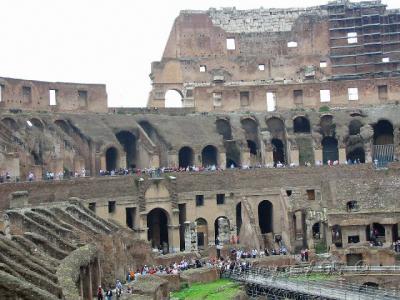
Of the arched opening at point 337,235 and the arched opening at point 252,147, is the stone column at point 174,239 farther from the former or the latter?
the arched opening at point 252,147

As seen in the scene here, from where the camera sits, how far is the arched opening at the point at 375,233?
4106 cm

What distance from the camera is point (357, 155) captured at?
5084 centimetres

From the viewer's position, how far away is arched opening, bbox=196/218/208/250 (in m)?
44.8

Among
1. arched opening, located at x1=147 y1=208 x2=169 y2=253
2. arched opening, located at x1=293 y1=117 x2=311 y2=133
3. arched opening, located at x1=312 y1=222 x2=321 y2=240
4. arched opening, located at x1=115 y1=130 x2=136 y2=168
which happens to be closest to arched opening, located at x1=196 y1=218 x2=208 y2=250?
arched opening, located at x1=147 y1=208 x2=169 y2=253

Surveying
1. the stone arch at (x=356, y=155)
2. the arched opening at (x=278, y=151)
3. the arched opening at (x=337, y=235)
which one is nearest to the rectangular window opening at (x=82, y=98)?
the arched opening at (x=278, y=151)

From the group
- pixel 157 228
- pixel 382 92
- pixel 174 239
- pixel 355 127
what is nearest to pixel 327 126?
pixel 355 127

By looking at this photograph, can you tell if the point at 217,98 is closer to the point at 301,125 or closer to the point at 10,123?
the point at 301,125

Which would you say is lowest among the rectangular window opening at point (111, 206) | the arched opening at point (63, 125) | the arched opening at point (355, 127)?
the rectangular window opening at point (111, 206)

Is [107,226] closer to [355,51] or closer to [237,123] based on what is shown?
[237,123]

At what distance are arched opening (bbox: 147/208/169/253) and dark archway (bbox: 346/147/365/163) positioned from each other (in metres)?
14.8

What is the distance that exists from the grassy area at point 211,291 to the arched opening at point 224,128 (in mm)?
18472

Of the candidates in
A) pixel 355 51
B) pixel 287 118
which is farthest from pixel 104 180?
pixel 355 51

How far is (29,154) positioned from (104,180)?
4.81 m

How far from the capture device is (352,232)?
40656 mm
